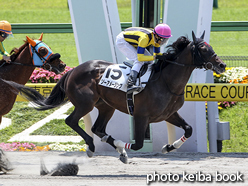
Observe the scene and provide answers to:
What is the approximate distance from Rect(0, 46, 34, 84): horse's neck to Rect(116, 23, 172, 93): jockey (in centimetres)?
124

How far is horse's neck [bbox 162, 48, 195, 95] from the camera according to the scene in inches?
183

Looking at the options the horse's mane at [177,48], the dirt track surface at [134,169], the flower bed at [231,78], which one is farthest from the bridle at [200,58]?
the flower bed at [231,78]

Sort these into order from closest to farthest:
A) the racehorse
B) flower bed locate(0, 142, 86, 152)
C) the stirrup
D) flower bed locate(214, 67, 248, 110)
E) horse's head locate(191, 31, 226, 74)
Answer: horse's head locate(191, 31, 226, 74)
the racehorse
the stirrup
flower bed locate(0, 142, 86, 152)
flower bed locate(214, 67, 248, 110)

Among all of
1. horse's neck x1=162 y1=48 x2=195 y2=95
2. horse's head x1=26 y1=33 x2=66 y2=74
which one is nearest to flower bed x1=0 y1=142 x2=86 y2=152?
horse's head x1=26 y1=33 x2=66 y2=74

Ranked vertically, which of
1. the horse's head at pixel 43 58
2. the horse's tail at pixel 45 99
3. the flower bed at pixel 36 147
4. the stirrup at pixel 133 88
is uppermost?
the horse's head at pixel 43 58

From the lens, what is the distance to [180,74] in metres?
4.66

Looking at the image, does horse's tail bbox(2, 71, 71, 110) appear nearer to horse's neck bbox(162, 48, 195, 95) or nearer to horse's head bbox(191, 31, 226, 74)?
horse's neck bbox(162, 48, 195, 95)

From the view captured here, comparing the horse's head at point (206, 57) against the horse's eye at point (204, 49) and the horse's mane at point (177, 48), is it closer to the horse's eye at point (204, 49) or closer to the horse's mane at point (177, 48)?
the horse's eye at point (204, 49)

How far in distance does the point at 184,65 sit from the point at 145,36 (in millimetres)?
568

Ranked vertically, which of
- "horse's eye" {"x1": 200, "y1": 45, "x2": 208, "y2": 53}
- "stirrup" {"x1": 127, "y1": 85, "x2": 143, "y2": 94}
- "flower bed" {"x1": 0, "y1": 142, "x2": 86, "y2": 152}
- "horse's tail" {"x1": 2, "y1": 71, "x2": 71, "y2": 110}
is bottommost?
"flower bed" {"x1": 0, "y1": 142, "x2": 86, "y2": 152}

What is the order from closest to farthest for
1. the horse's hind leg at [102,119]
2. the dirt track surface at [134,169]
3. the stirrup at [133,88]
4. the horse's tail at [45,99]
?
1. the dirt track surface at [134,169]
2. the stirrup at [133,88]
3. the horse's tail at [45,99]
4. the horse's hind leg at [102,119]

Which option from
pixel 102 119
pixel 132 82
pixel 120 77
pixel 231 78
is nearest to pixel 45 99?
pixel 102 119

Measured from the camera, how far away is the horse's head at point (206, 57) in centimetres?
444

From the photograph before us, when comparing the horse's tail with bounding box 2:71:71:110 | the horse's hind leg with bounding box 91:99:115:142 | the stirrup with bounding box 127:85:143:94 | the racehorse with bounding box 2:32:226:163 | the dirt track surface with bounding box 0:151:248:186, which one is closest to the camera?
the dirt track surface with bounding box 0:151:248:186
